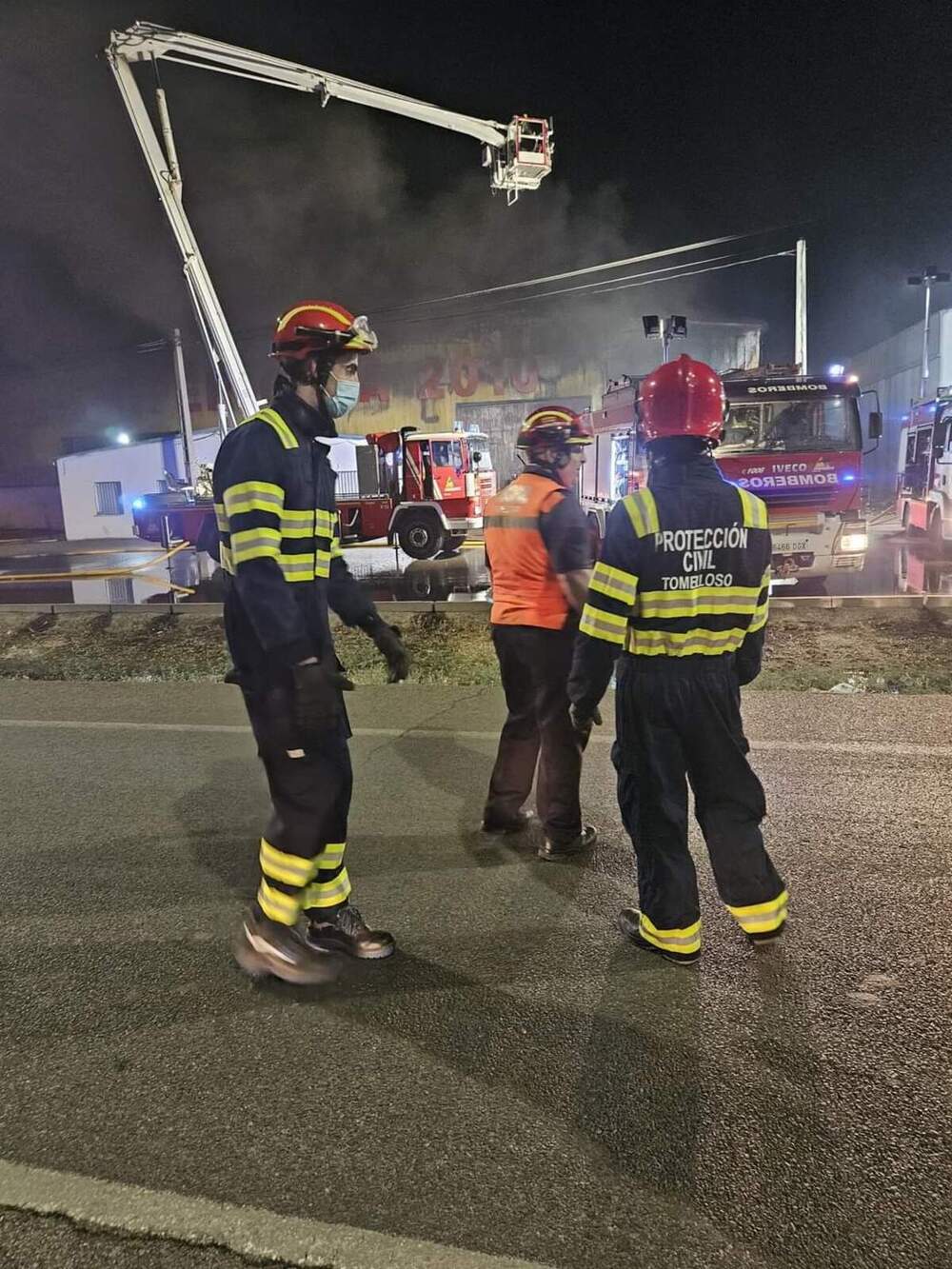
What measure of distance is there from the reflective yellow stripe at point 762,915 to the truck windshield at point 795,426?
8331mm

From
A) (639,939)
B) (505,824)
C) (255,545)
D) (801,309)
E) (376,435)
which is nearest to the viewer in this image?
(255,545)

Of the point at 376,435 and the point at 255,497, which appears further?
the point at 376,435

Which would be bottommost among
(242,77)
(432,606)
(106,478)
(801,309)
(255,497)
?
(432,606)

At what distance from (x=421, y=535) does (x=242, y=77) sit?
413 inches

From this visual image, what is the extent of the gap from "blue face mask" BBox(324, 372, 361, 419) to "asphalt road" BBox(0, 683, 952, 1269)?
71.9 inches

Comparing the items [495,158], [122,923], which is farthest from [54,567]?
[122,923]

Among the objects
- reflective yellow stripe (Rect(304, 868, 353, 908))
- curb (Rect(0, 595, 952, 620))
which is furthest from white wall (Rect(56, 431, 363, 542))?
reflective yellow stripe (Rect(304, 868, 353, 908))

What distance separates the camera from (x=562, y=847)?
356 cm

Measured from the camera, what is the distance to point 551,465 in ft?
11.6

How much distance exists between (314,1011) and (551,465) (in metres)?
2.27

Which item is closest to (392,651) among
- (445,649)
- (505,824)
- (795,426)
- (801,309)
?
(505,824)

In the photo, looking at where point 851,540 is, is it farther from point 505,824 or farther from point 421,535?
point 421,535

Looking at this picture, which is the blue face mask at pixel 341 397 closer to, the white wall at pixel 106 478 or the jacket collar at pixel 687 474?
the jacket collar at pixel 687 474

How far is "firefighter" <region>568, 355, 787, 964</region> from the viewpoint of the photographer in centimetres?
262
